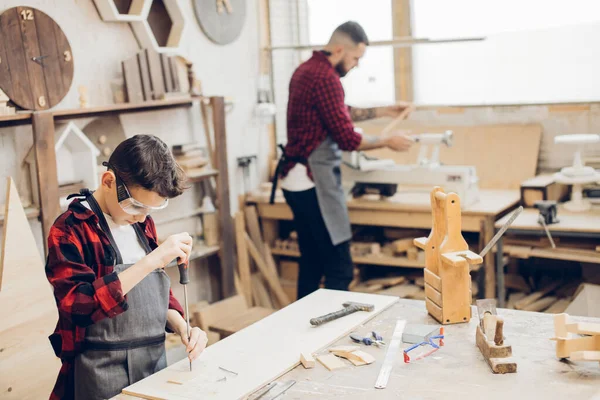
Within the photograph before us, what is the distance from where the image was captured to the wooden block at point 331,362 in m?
2.27

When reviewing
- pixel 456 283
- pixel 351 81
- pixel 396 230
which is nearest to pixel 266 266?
pixel 396 230

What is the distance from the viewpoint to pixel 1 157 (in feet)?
12.5

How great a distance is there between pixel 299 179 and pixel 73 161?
1.29 metres

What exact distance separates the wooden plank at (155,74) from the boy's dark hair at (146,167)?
222cm

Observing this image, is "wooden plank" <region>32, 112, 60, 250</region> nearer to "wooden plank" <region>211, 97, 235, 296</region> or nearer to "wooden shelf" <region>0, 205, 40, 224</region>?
"wooden shelf" <region>0, 205, 40, 224</region>

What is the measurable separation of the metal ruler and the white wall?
2.26 meters

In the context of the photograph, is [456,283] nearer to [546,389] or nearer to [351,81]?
[546,389]

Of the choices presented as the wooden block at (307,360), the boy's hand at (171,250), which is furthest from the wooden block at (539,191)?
the boy's hand at (171,250)

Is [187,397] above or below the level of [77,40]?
below

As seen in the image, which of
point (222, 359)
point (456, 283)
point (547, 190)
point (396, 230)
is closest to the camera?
point (222, 359)

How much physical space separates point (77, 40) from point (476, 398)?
10.1ft

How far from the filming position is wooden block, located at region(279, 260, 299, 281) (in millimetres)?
5449

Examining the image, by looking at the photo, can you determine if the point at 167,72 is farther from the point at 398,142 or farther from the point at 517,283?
the point at 517,283

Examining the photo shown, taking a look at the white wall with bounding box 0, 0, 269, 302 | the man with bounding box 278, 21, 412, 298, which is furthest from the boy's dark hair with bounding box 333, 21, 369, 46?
the white wall with bounding box 0, 0, 269, 302
